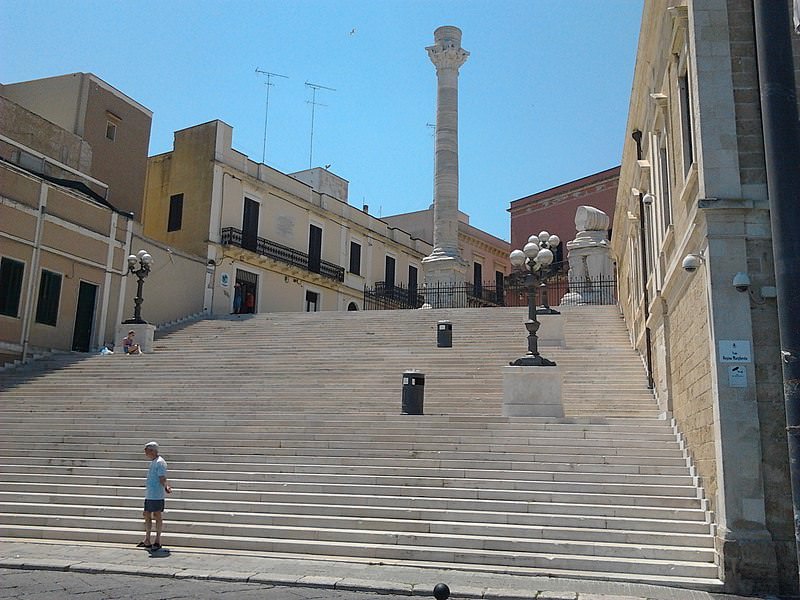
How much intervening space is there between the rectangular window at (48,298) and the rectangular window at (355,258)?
1842 centimetres

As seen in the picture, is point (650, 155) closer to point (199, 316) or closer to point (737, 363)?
point (737, 363)

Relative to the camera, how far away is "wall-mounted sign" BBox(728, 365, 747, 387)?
7949 mm

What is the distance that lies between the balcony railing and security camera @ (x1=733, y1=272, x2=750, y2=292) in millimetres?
25142

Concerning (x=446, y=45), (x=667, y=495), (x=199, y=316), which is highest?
(x=446, y=45)

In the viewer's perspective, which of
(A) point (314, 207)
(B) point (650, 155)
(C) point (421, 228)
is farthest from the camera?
(C) point (421, 228)

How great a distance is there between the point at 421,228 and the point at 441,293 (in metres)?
20.5

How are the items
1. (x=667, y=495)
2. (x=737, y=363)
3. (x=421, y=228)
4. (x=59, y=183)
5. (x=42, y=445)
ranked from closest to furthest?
(x=737, y=363) → (x=667, y=495) → (x=42, y=445) → (x=59, y=183) → (x=421, y=228)

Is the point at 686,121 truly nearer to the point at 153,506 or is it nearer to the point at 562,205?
the point at 153,506

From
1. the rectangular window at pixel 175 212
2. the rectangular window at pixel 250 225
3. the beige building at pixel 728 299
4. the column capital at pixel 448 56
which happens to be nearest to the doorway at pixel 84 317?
the rectangular window at pixel 175 212

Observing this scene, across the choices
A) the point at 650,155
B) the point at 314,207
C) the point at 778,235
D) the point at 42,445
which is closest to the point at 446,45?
the point at 314,207

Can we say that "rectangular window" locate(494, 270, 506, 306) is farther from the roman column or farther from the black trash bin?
the black trash bin

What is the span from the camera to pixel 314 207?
120 ft

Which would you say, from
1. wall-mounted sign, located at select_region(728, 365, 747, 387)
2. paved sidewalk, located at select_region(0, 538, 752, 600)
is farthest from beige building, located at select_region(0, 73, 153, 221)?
wall-mounted sign, located at select_region(728, 365, 747, 387)

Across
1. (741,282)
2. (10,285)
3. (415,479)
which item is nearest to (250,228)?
(10,285)
